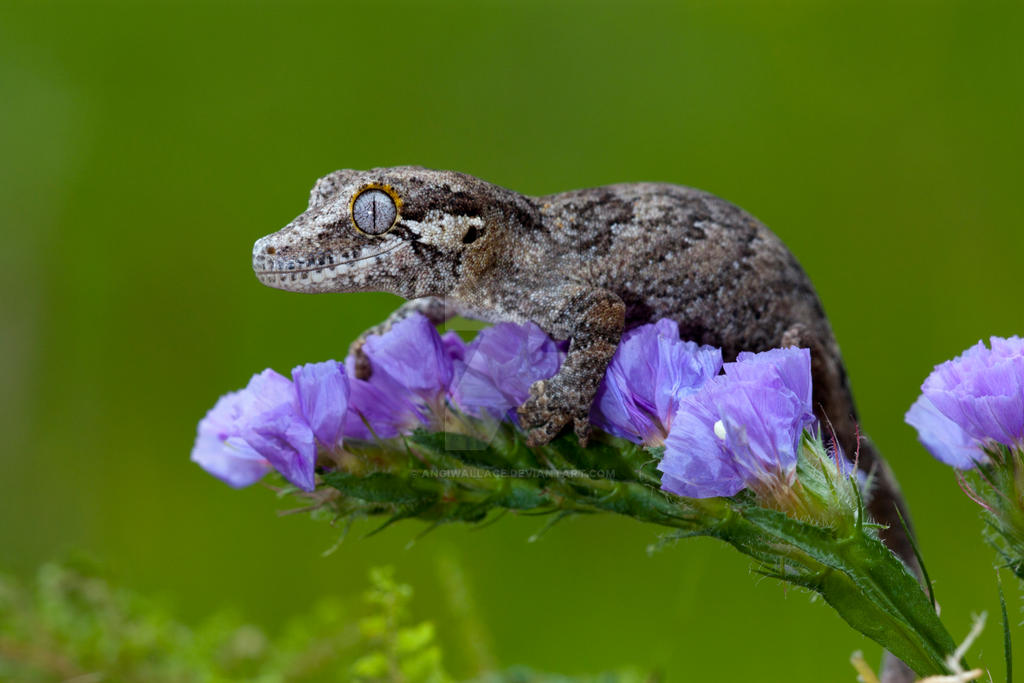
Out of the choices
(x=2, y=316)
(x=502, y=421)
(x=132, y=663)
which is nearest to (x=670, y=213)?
(x=502, y=421)

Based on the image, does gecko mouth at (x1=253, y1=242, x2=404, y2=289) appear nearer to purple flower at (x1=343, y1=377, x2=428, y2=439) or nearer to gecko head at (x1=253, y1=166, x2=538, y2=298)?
gecko head at (x1=253, y1=166, x2=538, y2=298)

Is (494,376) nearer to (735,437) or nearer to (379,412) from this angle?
(379,412)

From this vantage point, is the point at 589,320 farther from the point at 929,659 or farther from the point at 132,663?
the point at 132,663

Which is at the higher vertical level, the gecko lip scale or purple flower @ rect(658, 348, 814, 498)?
the gecko lip scale

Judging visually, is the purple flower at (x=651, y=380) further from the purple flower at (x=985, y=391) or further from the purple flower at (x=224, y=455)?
the purple flower at (x=224, y=455)

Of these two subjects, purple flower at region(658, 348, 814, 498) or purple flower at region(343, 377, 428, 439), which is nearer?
purple flower at region(658, 348, 814, 498)

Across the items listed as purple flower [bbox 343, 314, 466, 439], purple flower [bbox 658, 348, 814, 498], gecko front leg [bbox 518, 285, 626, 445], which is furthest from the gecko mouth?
purple flower [bbox 658, 348, 814, 498]

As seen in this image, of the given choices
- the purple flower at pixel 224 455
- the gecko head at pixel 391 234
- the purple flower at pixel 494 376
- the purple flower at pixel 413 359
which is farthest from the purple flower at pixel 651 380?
the purple flower at pixel 224 455

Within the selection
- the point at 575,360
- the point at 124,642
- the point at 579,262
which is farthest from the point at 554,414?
the point at 124,642
